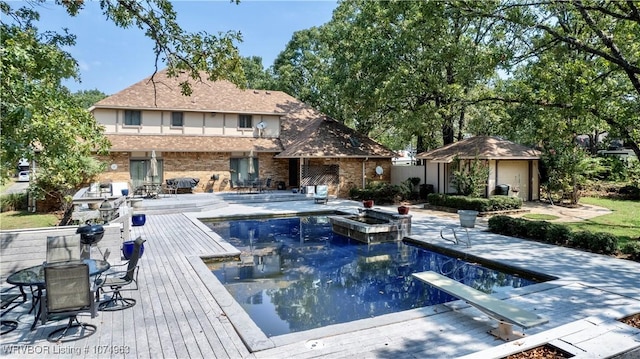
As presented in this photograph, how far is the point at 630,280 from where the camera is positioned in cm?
774

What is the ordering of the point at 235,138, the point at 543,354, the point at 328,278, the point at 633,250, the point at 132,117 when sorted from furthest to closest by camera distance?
the point at 235,138 → the point at 132,117 → the point at 633,250 → the point at 328,278 → the point at 543,354

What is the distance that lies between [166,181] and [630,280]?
20.7 metres

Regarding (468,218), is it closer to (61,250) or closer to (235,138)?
(61,250)

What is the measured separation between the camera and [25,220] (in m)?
15.5

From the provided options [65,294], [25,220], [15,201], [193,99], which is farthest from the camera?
[193,99]

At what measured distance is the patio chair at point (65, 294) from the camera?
4894mm

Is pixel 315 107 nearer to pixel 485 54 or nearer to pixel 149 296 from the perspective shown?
pixel 485 54

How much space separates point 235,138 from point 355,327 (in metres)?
20.4

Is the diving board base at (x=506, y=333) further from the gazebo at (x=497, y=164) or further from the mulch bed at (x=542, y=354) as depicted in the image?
the gazebo at (x=497, y=164)

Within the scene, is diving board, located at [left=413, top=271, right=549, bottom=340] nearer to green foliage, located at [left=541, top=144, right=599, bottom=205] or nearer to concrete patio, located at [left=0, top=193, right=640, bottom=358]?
concrete patio, located at [left=0, top=193, right=640, bottom=358]

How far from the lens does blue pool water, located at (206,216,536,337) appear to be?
23.2 feet

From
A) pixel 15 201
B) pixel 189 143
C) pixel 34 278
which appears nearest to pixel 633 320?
pixel 34 278

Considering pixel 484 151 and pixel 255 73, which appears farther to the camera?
pixel 255 73

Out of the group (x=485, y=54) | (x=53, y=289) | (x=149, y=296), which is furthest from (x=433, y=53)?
(x=53, y=289)
